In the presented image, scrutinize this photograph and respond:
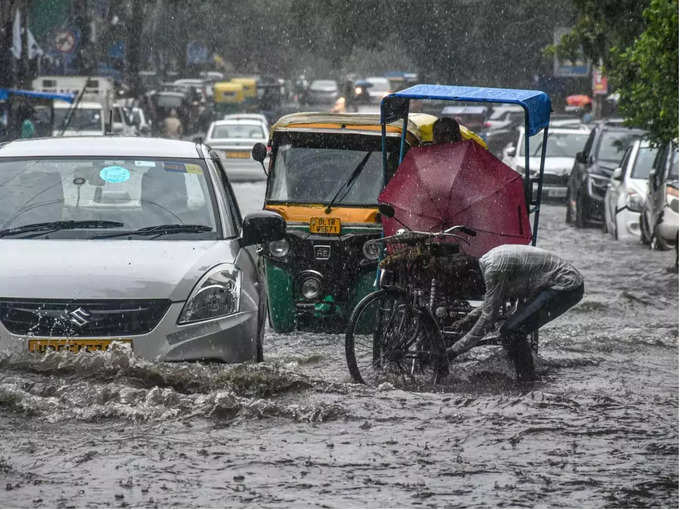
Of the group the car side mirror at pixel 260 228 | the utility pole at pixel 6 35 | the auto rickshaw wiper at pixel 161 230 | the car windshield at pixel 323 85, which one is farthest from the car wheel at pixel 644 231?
the car windshield at pixel 323 85

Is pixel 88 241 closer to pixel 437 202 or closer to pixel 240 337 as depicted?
pixel 240 337

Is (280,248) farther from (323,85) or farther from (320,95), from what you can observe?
(323,85)

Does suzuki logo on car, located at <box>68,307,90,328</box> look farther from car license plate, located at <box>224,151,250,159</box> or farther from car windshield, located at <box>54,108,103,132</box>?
car windshield, located at <box>54,108,103,132</box>

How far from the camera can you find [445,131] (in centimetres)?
974

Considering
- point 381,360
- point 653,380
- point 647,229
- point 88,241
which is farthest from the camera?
point 647,229

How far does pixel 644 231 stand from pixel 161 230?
1278 cm

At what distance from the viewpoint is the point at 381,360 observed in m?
8.73

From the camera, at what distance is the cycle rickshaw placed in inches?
340

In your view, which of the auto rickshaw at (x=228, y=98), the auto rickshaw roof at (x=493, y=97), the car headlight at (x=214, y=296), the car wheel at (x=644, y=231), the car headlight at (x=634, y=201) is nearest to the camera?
the car headlight at (x=214, y=296)

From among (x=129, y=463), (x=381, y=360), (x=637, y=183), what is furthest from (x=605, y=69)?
(x=129, y=463)

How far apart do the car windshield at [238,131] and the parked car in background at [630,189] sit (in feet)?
48.3

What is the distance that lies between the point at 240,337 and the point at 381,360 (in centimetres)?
138

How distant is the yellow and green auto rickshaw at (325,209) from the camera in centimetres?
1099

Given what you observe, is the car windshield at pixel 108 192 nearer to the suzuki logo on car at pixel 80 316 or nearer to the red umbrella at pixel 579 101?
the suzuki logo on car at pixel 80 316
